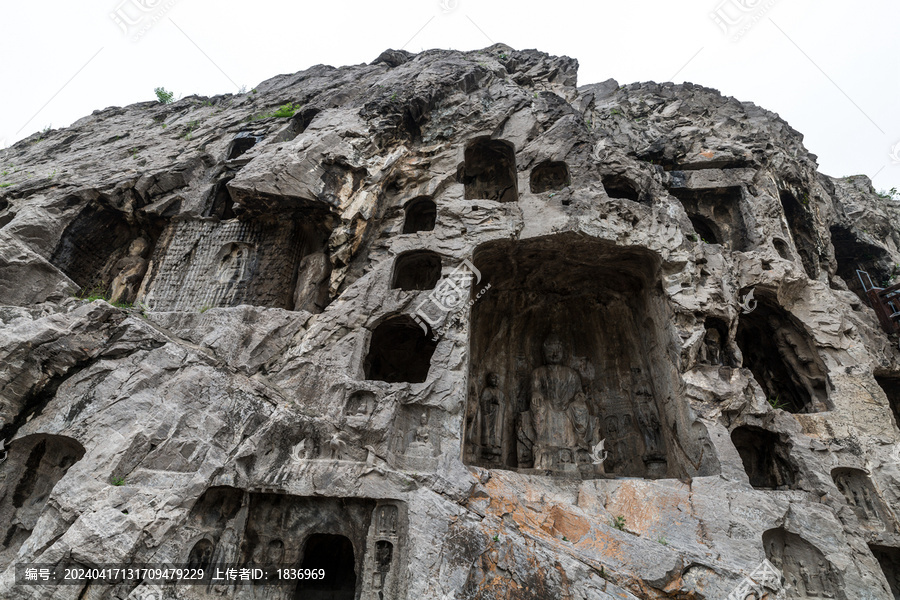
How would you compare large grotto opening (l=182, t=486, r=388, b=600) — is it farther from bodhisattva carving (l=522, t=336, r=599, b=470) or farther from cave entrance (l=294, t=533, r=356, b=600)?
bodhisattva carving (l=522, t=336, r=599, b=470)

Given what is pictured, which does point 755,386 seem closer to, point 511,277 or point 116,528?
point 511,277

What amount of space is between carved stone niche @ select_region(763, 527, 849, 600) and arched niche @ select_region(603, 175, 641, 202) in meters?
8.78

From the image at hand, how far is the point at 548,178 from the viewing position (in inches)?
553

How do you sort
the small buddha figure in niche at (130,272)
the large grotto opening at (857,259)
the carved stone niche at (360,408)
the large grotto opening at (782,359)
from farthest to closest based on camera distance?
the large grotto opening at (857,259), the small buddha figure in niche at (130,272), the large grotto opening at (782,359), the carved stone niche at (360,408)

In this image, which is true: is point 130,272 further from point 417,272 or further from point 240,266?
point 417,272

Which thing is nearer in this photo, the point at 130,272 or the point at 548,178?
the point at 130,272

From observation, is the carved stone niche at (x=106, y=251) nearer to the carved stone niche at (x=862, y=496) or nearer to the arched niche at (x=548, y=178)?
the arched niche at (x=548, y=178)

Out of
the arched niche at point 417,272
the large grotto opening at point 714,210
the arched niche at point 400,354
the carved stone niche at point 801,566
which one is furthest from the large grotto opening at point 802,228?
the arched niche at point 400,354

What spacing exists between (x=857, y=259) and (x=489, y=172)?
14.6 metres

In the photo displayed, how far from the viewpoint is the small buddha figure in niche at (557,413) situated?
10969 mm

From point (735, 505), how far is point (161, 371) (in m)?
11.2

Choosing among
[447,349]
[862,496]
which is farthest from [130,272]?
[862,496]

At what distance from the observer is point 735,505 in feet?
26.3

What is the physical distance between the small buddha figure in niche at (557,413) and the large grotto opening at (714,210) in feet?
21.4
